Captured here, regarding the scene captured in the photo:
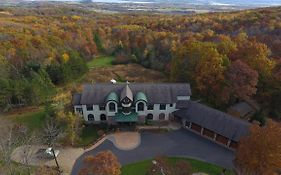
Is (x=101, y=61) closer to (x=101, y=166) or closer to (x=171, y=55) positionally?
(x=171, y=55)

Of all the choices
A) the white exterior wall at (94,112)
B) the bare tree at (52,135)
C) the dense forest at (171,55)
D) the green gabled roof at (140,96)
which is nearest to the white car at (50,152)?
the bare tree at (52,135)

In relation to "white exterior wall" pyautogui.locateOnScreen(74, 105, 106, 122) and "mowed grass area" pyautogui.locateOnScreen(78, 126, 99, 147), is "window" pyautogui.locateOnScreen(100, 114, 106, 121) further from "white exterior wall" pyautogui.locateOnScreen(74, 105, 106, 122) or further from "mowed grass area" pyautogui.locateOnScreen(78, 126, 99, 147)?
"mowed grass area" pyautogui.locateOnScreen(78, 126, 99, 147)

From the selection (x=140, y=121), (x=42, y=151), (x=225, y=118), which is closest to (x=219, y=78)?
(x=225, y=118)

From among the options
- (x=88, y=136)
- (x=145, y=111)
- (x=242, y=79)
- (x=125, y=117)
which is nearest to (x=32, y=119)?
(x=88, y=136)

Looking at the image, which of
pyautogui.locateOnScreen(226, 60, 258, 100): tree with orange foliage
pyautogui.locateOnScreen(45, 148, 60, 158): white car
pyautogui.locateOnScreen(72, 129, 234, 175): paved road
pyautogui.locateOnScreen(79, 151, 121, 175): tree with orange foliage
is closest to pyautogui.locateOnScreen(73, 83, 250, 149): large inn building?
pyautogui.locateOnScreen(72, 129, 234, 175): paved road

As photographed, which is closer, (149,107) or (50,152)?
(50,152)
